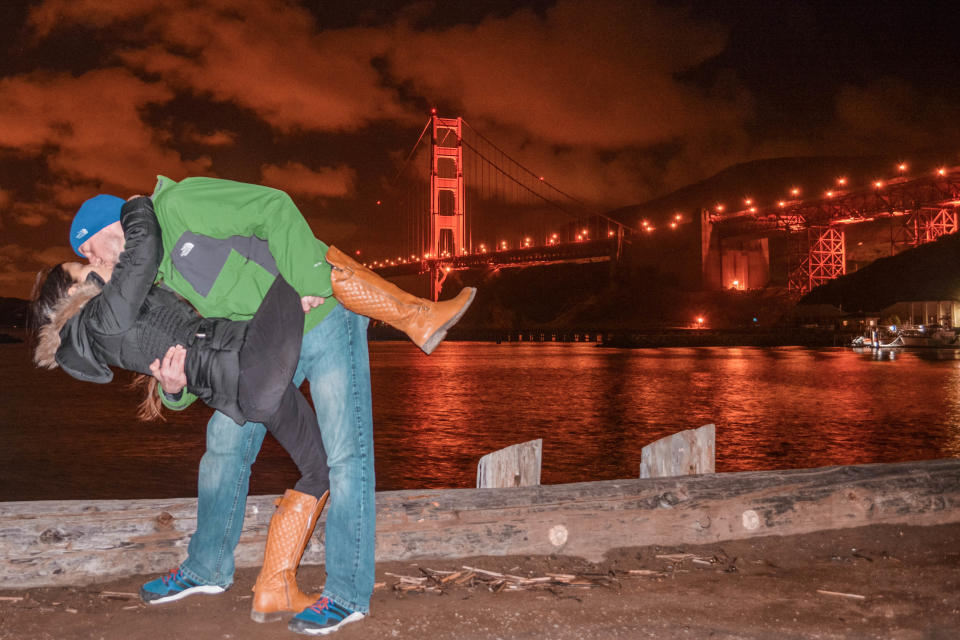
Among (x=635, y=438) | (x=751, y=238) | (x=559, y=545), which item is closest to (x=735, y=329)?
(x=751, y=238)

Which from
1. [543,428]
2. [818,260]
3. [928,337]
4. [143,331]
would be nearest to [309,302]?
[143,331]

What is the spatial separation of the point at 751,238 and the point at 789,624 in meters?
67.8

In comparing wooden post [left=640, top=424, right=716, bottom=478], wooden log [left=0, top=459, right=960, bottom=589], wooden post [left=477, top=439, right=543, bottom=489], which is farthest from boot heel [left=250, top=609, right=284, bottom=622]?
wooden post [left=640, top=424, right=716, bottom=478]

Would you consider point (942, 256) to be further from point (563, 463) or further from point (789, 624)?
point (789, 624)

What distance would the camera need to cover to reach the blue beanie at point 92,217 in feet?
7.16

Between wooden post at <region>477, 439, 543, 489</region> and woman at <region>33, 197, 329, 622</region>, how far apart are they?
135 centimetres

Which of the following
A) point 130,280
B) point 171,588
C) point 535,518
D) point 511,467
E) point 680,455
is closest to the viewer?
point 130,280

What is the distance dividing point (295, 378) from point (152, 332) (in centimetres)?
57

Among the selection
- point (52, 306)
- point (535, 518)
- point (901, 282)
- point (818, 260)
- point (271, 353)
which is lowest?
point (535, 518)

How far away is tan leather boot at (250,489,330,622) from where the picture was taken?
2475mm

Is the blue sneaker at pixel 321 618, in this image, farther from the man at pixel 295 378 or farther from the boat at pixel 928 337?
the boat at pixel 928 337

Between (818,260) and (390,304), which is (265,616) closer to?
(390,304)

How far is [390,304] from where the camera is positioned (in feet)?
8.46

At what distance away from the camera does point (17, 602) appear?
2.61 meters
